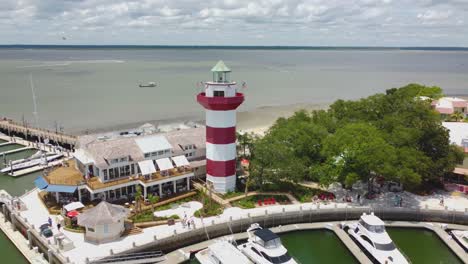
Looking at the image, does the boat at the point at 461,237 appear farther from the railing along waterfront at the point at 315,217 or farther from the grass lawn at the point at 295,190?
the grass lawn at the point at 295,190

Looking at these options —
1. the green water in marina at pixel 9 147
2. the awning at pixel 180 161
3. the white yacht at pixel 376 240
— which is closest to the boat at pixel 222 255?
the white yacht at pixel 376 240

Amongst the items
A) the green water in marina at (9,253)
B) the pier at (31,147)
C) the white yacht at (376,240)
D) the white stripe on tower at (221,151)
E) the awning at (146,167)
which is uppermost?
the white stripe on tower at (221,151)

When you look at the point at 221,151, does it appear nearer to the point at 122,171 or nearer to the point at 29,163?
the point at 122,171

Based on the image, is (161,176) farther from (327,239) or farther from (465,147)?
(465,147)

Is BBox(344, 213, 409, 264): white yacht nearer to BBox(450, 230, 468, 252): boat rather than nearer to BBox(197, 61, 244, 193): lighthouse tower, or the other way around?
BBox(450, 230, 468, 252): boat

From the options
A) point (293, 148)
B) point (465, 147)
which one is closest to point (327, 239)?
point (293, 148)

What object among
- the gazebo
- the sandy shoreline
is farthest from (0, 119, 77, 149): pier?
the gazebo
